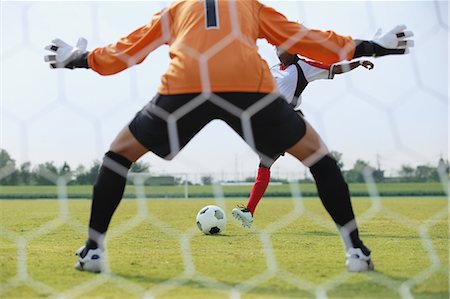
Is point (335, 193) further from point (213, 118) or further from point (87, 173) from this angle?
point (87, 173)

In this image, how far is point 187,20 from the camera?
9.11ft

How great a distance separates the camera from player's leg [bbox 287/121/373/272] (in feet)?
9.24

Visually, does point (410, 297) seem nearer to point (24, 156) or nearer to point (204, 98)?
point (204, 98)

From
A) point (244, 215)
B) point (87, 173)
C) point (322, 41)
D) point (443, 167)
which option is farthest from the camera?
point (244, 215)

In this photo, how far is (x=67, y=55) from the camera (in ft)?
9.66

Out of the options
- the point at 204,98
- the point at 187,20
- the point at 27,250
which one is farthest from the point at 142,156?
the point at 27,250

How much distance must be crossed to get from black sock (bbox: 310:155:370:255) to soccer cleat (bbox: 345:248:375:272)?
0.09 feet

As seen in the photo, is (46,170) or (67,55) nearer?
(67,55)

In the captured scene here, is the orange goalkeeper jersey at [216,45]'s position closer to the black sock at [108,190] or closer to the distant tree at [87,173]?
the black sock at [108,190]

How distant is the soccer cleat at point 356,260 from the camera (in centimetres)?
281

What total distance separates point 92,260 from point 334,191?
1162mm

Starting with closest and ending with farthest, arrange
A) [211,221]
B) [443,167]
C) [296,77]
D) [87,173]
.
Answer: [443,167] < [87,173] < [211,221] < [296,77]

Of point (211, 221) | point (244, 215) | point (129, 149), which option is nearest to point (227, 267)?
point (129, 149)

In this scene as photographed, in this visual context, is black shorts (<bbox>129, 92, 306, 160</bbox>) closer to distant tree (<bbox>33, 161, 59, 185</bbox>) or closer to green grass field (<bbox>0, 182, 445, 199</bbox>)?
distant tree (<bbox>33, 161, 59, 185</bbox>)
